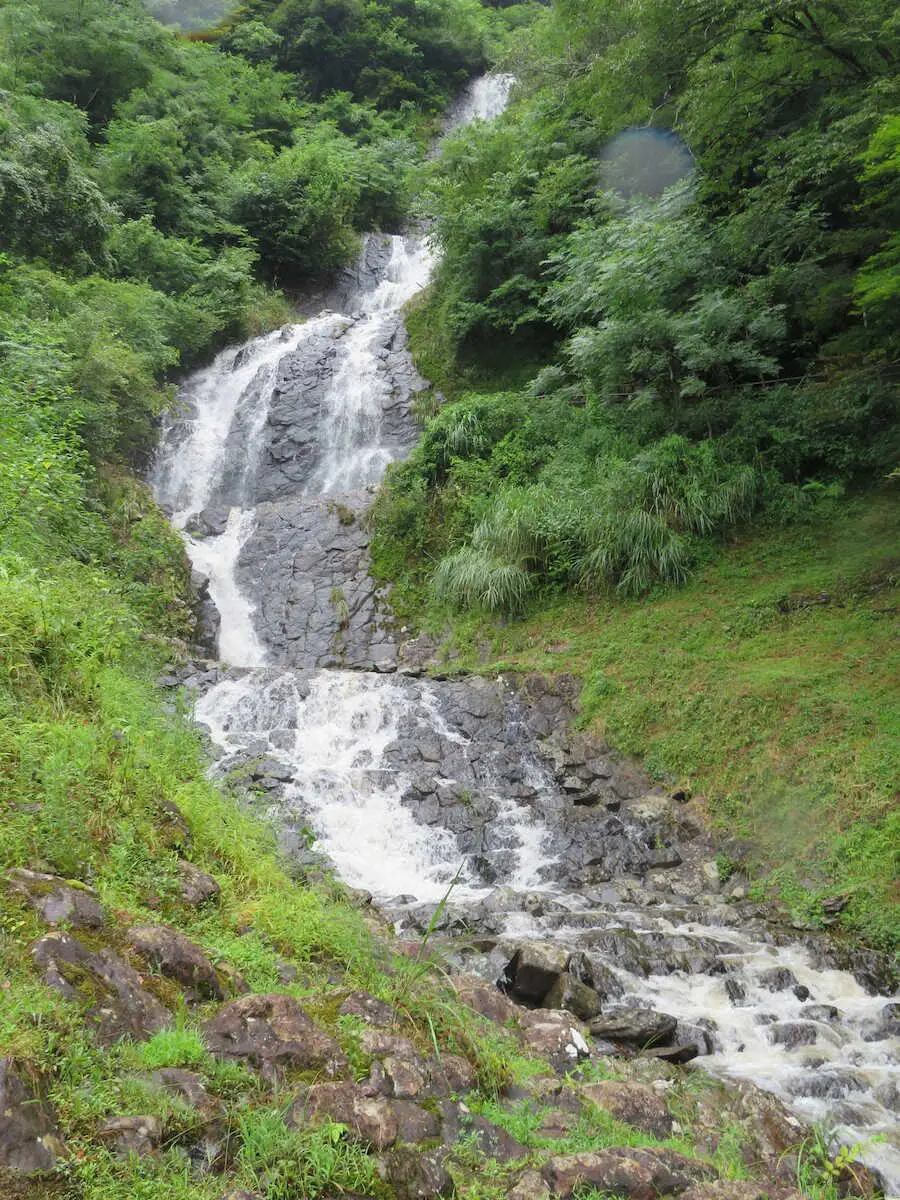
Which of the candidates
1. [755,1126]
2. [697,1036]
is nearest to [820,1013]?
[697,1036]

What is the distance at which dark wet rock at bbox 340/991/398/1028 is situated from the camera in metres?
3.25

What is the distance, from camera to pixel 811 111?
380 inches

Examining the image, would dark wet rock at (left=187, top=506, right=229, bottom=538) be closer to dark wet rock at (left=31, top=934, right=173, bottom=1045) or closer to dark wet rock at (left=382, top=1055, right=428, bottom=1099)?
dark wet rock at (left=31, top=934, right=173, bottom=1045)

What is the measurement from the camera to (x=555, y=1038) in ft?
13.3

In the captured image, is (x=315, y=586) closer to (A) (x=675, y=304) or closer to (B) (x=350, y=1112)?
(A) (x=675, y=304)

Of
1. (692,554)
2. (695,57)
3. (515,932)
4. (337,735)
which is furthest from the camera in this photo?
(692,554)

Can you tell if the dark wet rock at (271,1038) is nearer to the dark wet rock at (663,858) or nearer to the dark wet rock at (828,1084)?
the dark wet rock at (828,1084)

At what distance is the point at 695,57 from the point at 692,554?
19.7 ft

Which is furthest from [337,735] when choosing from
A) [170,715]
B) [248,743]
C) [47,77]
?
[47,77]

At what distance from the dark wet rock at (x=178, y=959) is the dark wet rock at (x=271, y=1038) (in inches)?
5.9

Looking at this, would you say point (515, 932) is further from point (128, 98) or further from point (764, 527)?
point (128, 98)

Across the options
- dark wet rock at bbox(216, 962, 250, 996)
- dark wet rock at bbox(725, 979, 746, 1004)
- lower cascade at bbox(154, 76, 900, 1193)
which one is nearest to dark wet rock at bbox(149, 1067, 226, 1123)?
dark wet rock at bbox(216, 962, 250, 996)

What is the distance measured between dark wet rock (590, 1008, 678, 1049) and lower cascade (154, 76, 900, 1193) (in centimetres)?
2

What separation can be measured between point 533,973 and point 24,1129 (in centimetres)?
350
